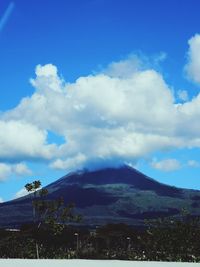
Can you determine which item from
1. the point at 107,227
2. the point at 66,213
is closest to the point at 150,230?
the point at 107,227

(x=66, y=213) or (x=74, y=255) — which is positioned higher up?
(x=66, y=213)

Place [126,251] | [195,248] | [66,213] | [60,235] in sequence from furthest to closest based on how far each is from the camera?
[66,213], [60,235], [126,251], [195,248]

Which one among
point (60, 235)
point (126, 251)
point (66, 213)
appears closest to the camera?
point (126, 251)

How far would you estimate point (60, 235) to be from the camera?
96.2 ft

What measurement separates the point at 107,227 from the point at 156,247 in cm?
570

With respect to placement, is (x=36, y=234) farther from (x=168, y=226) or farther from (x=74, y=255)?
(x=168, y=226)

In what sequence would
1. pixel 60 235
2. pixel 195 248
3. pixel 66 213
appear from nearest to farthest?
pixel 195 248 → pixel 60 235 → pixel 66 213

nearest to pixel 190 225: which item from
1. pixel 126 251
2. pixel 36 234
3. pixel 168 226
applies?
pixel 168 226

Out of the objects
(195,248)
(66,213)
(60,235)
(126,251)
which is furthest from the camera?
(66,213)

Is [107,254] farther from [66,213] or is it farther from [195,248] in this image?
[66,213]

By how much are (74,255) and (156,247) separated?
410 centimetres

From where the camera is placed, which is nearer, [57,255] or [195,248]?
[195,248]

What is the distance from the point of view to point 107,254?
26672 mm

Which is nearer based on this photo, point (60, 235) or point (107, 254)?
point (107, 254)
